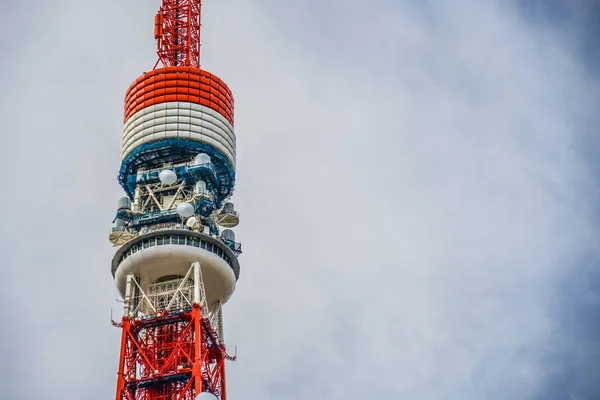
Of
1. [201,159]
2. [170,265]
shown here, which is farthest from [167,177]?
[170,265]

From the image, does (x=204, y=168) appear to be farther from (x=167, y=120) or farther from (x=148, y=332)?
(x=148, y=332)

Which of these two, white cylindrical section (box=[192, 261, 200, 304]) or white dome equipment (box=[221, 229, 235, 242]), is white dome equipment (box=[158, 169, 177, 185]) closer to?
white dome equipment (box=[221, 229, 235, 242])

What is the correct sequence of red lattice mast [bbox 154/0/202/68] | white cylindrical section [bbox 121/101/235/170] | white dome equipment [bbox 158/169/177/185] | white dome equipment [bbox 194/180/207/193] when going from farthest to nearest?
red lattice mast [bbox 154/0/202/68] < white cylindrical section [bbox 121/101/235/170] < white dome equipment [bbox 194/180/207/193] < white dome equipment [bbox 158/169/177/185]

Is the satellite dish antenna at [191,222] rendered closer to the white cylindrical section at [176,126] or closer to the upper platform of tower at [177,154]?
the upper platform of tower at [177,154]

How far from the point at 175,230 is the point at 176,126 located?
13678mm

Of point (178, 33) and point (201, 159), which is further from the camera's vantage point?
point (178, 33)

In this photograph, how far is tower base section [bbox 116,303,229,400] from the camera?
119m

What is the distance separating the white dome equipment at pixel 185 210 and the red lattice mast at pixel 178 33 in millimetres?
22106

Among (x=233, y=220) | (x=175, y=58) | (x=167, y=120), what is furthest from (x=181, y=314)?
(x=175, y=58)

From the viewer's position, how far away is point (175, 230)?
12531cm

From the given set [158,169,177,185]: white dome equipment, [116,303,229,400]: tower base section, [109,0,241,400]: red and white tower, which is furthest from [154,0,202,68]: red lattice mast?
[116,303,229,400]: tower base section

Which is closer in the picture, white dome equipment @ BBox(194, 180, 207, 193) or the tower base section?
the tower base section

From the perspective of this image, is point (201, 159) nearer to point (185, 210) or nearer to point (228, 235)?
point (185, 210)

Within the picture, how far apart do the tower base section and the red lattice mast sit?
33131mm
